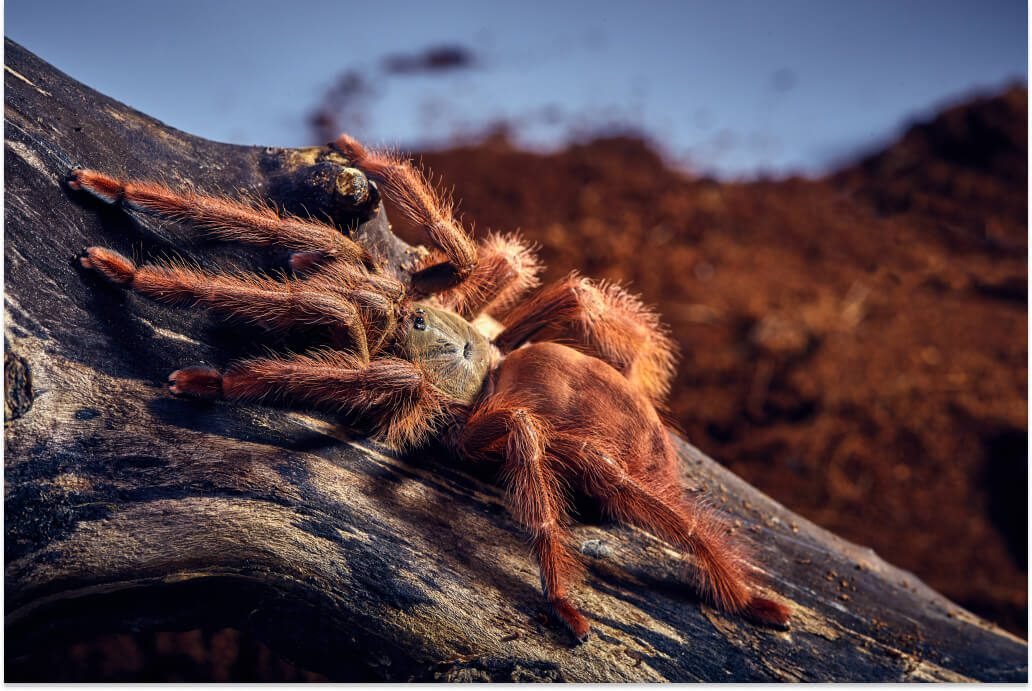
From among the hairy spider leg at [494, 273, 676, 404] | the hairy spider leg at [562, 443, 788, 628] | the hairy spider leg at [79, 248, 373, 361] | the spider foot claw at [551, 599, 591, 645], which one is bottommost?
the spider foot claw at [551, 599, 591, 645]

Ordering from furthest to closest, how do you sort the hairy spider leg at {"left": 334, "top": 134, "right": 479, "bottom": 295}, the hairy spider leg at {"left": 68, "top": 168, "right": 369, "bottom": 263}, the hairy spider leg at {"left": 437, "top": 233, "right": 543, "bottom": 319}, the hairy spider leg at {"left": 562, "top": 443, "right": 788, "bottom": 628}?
the hairy spider leg at {"left": 437, "top": 233, "right": 543, "bottom": 319}, the hairy spider leg at {"left": 334, "top": 134, "right": 479, "bottom": 295}, the hairy spider leg at {"left": 562, "top": 443, "right": 788, "bottom": 628}, the hairy spider leg at {"left": 68, "top": 168, "right": 369, "bottom": 263}

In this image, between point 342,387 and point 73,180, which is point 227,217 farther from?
point 342,387

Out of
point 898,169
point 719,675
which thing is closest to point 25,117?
point 719,675

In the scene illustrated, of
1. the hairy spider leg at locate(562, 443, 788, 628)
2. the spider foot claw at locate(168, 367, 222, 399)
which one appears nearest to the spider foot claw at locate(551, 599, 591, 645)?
the hairy spider leg at locate(562, 443, 788, 628)

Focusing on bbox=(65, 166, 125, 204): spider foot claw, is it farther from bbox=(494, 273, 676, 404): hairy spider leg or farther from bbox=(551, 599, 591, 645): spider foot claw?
bbox=(551, 599, 591, 645): spider foot claw

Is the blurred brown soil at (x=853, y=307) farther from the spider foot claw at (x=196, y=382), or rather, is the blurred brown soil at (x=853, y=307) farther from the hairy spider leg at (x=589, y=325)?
the spider foot claw at (x=196, y=382)

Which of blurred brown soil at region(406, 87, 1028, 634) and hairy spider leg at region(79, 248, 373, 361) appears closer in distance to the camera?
hairy spider leg at region(79, 248, 373, 361)

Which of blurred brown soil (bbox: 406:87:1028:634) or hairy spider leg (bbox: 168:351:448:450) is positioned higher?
blurred brown soil (bbox: 406:87:1028:634)

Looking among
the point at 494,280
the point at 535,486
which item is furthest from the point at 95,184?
the point at 535,486
